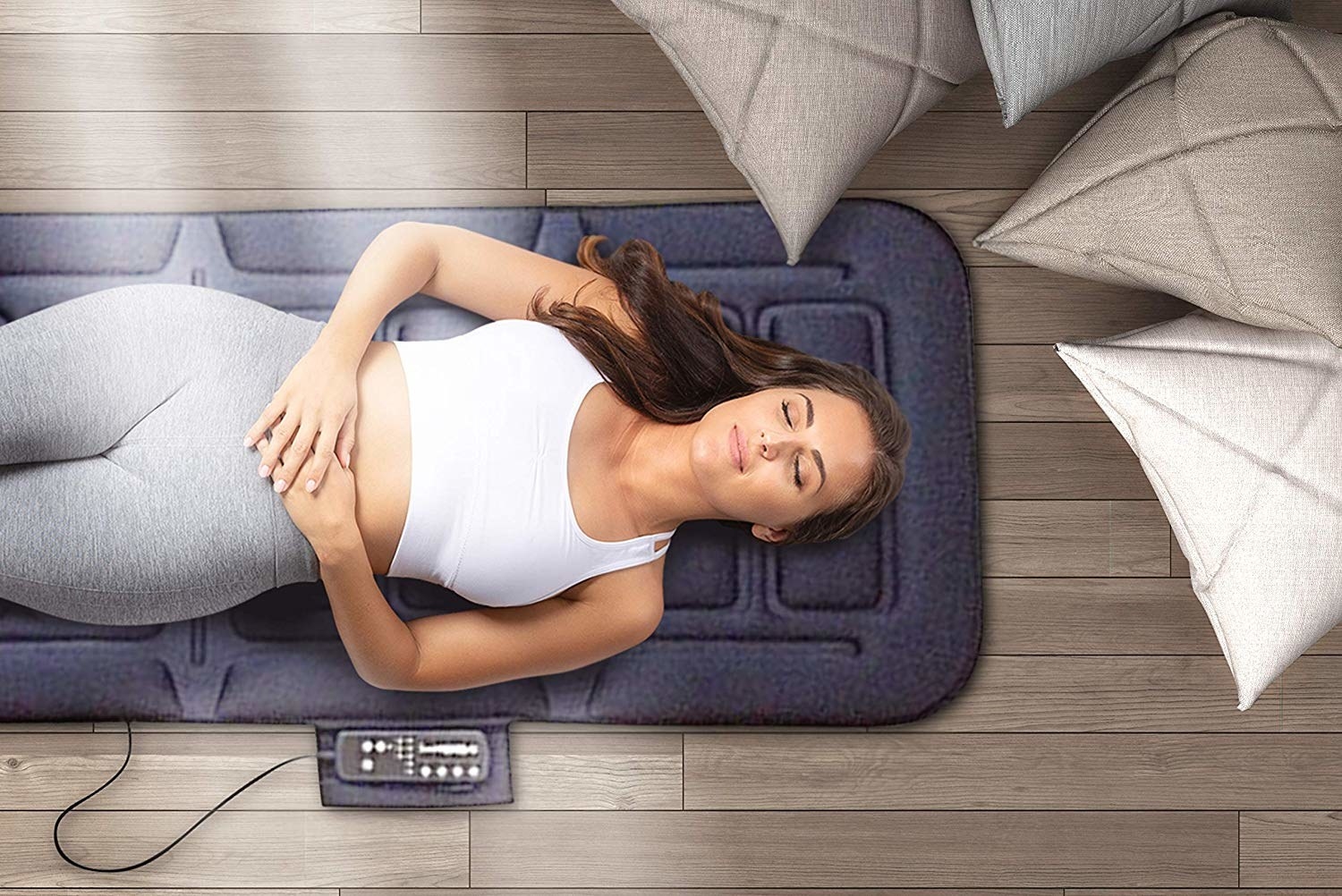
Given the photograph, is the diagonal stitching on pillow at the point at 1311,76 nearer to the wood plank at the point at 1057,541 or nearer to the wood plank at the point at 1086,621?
the wood plank at the point at 1057,541

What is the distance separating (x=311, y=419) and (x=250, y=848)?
0.79m

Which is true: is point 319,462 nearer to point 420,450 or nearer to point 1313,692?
point 420,450

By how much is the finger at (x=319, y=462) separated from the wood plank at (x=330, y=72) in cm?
66

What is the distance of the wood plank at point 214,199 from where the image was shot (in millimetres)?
1604

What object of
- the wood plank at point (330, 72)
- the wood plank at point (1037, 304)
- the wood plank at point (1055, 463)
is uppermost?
the wood plank at point (330, 72)

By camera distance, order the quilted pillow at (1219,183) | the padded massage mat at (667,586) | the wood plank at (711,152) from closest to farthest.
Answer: the quilted pillow at (1219,183)
the padded massage mat at (667,586)
the wood plank at (711,152)

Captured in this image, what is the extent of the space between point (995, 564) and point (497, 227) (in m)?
1.02

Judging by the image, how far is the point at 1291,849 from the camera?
65.4 inches

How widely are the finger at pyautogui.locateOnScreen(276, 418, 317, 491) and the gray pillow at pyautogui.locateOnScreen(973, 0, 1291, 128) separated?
1.06m

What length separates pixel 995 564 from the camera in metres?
1.65

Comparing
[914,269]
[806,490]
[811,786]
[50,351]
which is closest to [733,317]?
[914,269]

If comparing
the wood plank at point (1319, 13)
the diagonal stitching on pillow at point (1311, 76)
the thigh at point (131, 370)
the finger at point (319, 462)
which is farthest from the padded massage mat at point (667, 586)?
the wood plank at point (1319, 13)

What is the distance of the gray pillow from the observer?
129cm

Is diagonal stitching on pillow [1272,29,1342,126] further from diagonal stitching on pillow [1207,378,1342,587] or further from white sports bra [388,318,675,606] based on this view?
white sports bra [388,318,675,606]
